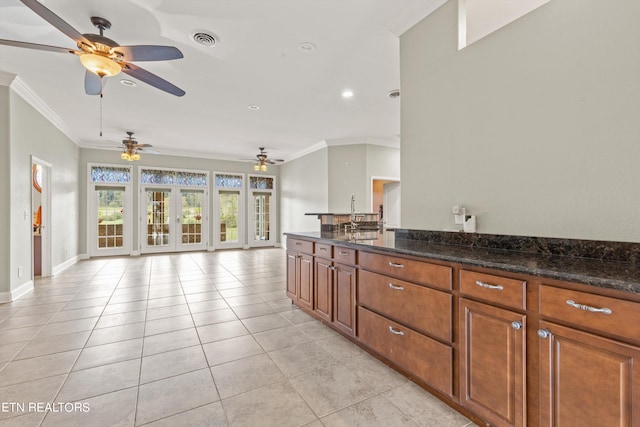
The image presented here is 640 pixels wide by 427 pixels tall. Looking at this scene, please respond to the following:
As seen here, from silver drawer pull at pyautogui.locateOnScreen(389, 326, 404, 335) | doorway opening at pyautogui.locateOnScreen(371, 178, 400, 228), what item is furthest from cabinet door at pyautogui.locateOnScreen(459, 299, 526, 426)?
doorway opening at pyautogui.locateOnScreen(371, 178, 400, 228)

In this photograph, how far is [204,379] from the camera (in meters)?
2.06

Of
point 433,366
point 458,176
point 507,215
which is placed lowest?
point 433,366

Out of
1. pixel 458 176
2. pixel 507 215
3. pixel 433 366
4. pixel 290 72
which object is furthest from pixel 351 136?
pixel 433 366

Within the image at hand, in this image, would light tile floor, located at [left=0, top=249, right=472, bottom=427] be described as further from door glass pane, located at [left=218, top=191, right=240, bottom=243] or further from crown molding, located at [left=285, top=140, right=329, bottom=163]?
door glass pane, located at [left=218, top=191, right=240, bottom=243]

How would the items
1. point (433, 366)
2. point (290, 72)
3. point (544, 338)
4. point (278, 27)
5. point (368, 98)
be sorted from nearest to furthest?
point (544, 338)
point (433, 366)
point (278, 27)
point (290, 72)
point (368, 98)

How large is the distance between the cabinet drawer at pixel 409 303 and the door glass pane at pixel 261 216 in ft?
24.5

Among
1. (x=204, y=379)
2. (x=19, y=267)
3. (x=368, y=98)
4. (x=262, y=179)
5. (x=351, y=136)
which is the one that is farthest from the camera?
(x=262, y=179)

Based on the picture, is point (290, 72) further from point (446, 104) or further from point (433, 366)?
point (433, 366)

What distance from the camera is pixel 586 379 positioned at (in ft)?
3.73

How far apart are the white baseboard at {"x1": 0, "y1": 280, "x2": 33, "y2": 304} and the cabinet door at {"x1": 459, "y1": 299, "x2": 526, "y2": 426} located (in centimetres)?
527

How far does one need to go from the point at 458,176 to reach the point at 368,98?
2.65 metres

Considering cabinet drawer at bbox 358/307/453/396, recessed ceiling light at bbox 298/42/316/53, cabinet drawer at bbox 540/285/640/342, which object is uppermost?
recessed ceiling light at bbox 298/42/316/53

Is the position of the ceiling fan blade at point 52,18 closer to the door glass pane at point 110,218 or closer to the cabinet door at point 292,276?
the cabinet door at point 292,276

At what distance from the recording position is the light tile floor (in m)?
1.70
